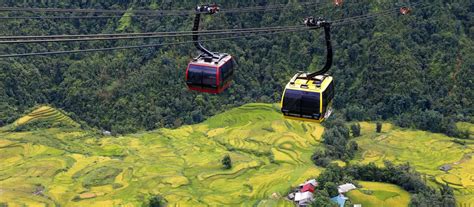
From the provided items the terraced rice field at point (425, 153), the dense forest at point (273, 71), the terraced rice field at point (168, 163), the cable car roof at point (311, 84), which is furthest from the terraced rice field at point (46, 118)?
the cable car roof at point (311, 84)

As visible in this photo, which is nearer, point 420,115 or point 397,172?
point 397,172

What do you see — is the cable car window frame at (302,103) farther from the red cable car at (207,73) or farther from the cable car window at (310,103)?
the red cable car at (207,73)

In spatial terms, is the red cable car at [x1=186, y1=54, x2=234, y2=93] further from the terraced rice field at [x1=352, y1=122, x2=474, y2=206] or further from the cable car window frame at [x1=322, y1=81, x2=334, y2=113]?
the terraced rice field at [x1=352, y1=122, x2=474, y2=206]

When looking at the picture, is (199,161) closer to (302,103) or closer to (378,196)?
(378,196)

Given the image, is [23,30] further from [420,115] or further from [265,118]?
[420,115]

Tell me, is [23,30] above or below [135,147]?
above

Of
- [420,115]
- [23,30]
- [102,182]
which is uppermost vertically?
[23,30]

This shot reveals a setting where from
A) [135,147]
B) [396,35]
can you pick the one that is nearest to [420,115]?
[396,35]
